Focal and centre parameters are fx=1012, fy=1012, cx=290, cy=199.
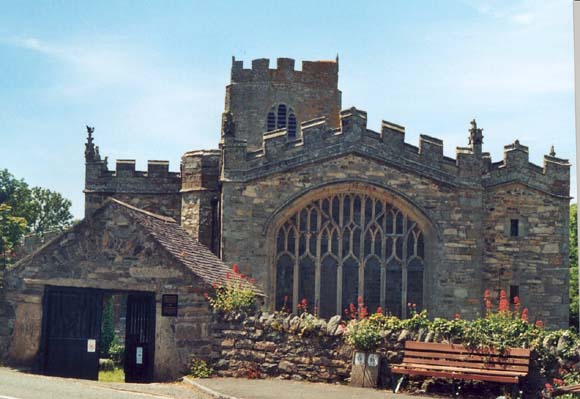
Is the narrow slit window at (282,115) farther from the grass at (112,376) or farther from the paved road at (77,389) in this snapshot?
the paved road at (77,389)

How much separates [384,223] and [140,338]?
9494mm

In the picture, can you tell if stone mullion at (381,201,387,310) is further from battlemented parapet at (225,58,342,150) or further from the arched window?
the arched window

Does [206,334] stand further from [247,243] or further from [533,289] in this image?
[533,289]

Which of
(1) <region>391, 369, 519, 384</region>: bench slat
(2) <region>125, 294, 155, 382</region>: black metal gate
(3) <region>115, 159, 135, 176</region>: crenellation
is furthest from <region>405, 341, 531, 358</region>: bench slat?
(3) <region>115, 159, 135, 176</region>: crenellation

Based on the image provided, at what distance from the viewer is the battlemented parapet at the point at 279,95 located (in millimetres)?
38094

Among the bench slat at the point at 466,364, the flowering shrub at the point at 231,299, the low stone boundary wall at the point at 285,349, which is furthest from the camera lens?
the flowering shrub at the point at 231,299

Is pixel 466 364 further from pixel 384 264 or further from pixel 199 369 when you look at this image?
pixel 384 264

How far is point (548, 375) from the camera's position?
14344mm

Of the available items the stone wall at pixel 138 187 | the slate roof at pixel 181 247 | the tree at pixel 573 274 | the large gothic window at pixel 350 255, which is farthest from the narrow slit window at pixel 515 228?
the slate roof at pixel 181 247

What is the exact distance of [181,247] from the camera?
17984 mm

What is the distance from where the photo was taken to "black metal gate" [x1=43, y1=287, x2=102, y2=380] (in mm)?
17656

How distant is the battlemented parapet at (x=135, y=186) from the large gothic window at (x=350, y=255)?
4.96 m

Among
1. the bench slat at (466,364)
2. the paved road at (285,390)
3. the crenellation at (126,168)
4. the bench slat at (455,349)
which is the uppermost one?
the crenellation at (126,168)

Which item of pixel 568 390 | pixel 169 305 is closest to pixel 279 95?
pixel 169 305
